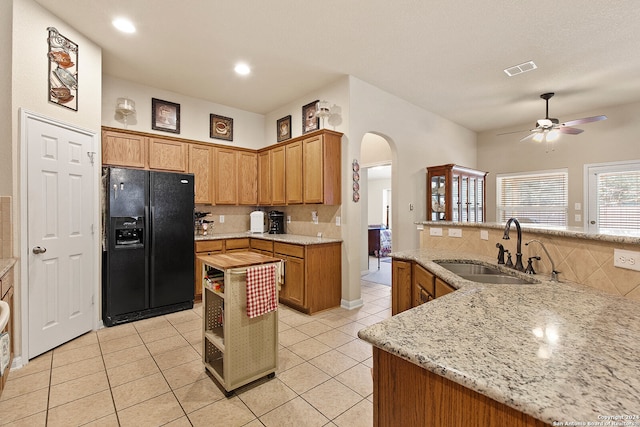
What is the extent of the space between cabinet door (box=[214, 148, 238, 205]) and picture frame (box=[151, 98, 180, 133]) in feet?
2.28

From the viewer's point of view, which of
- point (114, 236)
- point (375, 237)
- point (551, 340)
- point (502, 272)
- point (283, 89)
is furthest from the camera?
point (375, 237)

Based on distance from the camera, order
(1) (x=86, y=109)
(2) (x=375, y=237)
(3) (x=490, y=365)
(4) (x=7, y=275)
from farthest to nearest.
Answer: (2) (x=375, y=237), (1) (x=86, y=109), (4) (x=7, y=275), (3) (x=490, y=365)

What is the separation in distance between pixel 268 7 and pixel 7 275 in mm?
2880

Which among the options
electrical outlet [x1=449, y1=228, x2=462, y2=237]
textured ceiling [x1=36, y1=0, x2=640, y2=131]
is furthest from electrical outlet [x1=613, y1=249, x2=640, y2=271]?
textured ceiling [x1=36, y1=0, x2=640, y2=131]

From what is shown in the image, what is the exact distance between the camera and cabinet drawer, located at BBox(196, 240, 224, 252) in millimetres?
4016

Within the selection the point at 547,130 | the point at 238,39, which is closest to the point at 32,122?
the point at 238,39

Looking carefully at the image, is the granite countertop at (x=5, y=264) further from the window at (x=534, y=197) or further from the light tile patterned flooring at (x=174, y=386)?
the window at (x=534, y=197)

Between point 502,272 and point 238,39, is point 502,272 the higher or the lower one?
the lower one

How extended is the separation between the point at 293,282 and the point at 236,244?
1.17 m

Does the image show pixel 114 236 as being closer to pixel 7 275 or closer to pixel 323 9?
pixel 7 275

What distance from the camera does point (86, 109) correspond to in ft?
9.88

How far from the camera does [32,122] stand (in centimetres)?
249

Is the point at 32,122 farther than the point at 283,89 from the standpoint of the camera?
No

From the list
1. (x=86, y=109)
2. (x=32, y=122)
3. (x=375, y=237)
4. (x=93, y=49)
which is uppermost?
(x=93, y=49)
